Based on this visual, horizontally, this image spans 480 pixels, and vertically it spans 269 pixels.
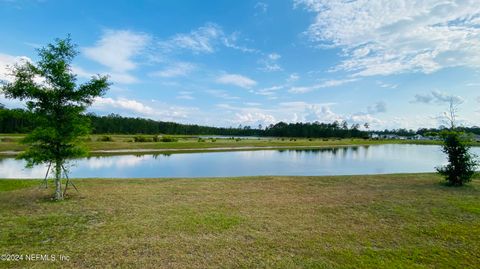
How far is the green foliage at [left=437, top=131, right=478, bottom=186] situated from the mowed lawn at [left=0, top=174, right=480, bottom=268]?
4.81 ft

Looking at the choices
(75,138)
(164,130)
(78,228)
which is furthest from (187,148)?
(164,130)

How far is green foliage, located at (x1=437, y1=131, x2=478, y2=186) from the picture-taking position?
40.8 feet

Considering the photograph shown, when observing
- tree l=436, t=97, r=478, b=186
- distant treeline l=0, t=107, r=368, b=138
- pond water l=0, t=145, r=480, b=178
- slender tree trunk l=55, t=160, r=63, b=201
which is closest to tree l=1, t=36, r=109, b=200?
slender tree trunk l=55, t=160, r=63, b=201

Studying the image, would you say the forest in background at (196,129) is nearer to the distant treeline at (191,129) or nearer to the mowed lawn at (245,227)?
the distant treeline at (191,129)

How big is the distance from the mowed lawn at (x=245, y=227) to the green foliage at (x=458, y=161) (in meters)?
1.46

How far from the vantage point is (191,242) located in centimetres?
569

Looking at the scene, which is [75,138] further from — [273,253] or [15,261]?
[273,253]

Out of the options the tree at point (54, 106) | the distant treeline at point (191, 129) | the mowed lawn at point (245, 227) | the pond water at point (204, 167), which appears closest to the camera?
the mowed lawn at point (245, 227)

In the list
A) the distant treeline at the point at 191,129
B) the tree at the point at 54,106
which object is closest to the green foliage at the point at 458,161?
the tree at the point at 54,106

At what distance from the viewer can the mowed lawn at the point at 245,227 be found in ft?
16.5

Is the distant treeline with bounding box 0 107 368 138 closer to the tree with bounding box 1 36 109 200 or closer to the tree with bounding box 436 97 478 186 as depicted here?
the tree with bounding box 1 36 109 200

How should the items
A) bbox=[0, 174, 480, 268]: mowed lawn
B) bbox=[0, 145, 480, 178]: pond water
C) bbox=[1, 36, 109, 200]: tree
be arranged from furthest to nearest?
bbox=[0, 145, 480, 178]: pond water, bbox=[1, 36, 109, 200]: tree, bbox=[0, 174, 480, 268]: mowed lawn

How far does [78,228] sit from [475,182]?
57.5 ft

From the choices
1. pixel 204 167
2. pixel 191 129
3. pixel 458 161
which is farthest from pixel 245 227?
pixel 191 129
